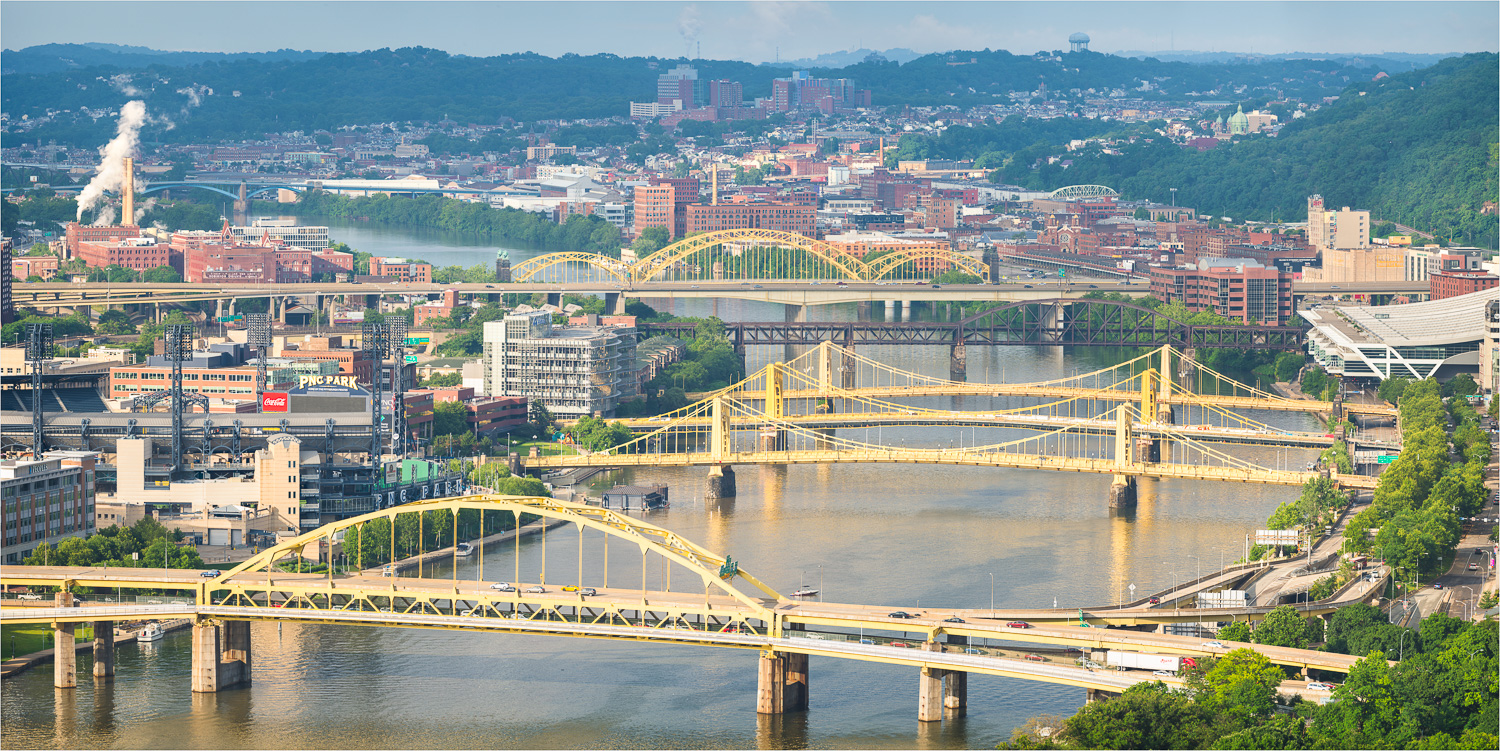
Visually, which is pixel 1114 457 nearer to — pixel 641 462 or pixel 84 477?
pixel 641 462

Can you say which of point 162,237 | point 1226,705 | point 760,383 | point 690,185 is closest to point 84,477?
point 1226,705

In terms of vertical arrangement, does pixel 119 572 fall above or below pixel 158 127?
below

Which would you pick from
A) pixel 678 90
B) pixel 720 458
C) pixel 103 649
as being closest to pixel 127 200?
pixel 720 458

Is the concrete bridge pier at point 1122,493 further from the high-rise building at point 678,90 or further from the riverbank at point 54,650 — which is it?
the high-rise building at point 678,90

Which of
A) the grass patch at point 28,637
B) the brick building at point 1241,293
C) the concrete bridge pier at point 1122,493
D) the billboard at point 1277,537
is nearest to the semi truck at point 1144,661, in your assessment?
the billboard at point 1277,537

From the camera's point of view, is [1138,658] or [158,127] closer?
[1138,658]

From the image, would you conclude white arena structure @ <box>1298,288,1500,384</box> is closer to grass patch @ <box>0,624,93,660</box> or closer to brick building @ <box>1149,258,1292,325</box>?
brick building @ <box>1149,258,1292,325</box>
